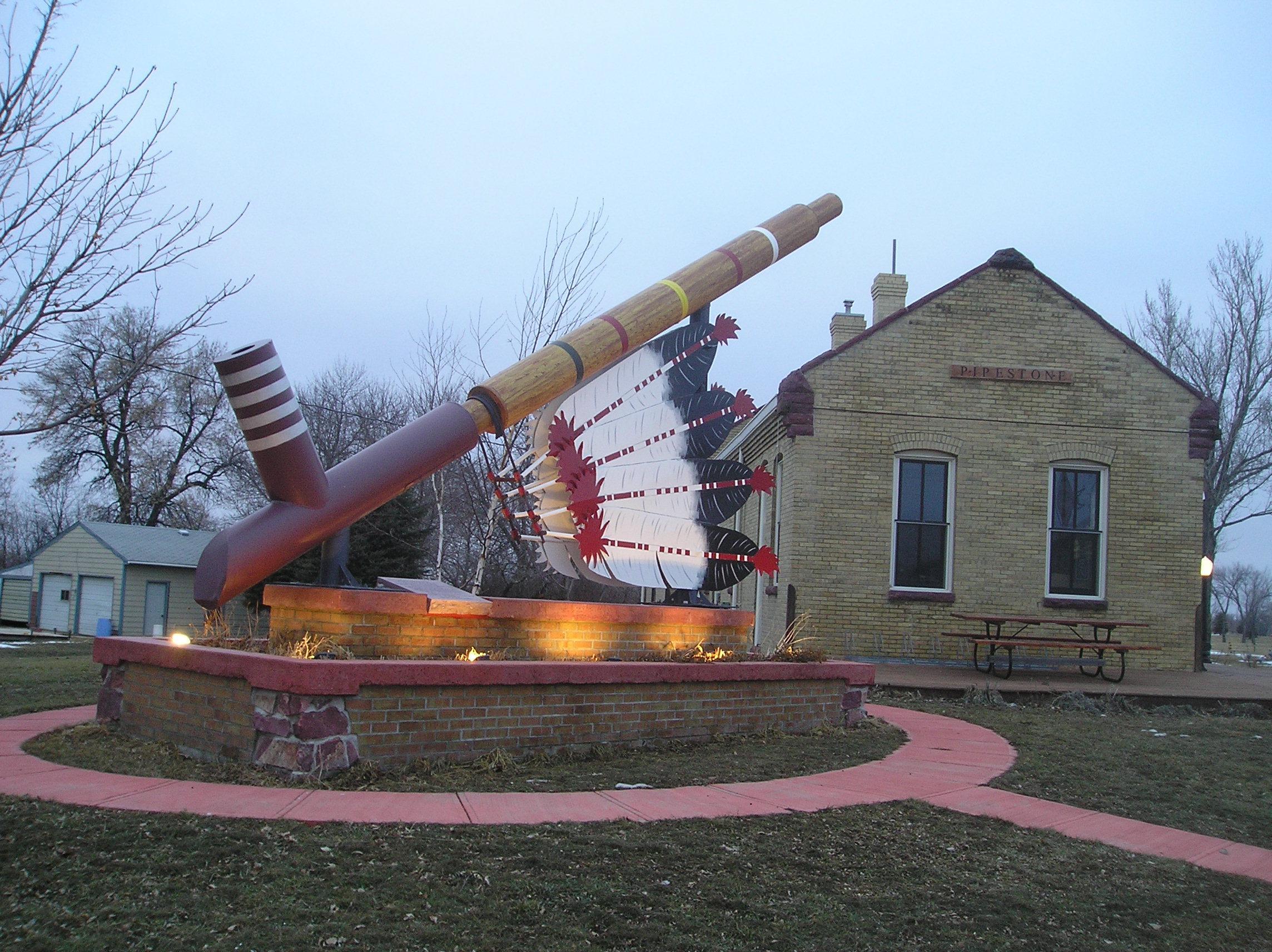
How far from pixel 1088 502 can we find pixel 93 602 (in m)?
31.7

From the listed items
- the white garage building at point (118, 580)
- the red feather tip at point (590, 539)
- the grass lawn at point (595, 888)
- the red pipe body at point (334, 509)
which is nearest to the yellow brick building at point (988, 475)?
the red feather tip at point (590, 539)

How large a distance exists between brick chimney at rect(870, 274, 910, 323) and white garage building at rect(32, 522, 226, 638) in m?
23.0

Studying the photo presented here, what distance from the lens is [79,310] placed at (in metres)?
6.11

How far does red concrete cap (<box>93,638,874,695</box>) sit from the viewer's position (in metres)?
5.92

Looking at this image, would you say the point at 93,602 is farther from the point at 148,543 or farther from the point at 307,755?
the point at 307,755

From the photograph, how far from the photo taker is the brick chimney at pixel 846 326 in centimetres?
2181

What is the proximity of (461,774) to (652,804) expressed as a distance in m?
1.30

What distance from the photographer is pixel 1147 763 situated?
8.19 metres

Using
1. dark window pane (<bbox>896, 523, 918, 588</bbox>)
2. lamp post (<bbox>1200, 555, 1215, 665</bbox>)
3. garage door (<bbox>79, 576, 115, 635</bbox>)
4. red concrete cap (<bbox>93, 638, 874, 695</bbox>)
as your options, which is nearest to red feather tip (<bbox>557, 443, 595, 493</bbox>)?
red concrete cap (<bbox>93, 638, 874, 695</bbox>)

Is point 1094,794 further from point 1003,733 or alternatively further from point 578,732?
point 578,732

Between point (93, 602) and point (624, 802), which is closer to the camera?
point (624, 802)

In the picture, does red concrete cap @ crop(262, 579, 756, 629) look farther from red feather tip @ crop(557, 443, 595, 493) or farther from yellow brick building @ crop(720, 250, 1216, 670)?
yellow brick building @ crop(720, 250, 1216, 670)

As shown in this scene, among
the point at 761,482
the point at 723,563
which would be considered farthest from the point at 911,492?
the point at 723,563

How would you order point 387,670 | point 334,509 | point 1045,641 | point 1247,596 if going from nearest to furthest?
point 387,670, point 334,509, point 1045,641, point 1247,596
